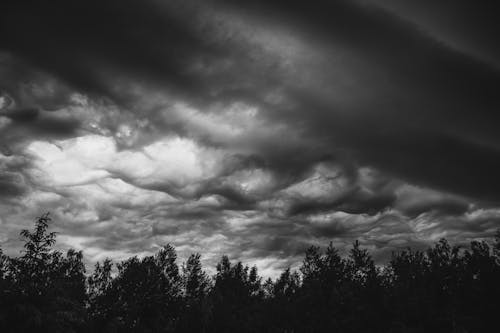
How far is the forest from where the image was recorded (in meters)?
25.6

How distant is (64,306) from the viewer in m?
25.8

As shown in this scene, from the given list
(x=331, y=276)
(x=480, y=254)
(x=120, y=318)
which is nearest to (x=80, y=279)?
(x=120, y=318)

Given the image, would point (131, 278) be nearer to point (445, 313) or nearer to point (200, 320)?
point (200, 320)

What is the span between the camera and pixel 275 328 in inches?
2258

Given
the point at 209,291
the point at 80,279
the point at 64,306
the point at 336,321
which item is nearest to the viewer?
the point at 64,306

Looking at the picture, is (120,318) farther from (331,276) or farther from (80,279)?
(331,276)

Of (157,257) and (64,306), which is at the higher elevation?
(157,257)

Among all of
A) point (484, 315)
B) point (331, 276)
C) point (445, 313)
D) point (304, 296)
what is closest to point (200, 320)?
point (304, 296)

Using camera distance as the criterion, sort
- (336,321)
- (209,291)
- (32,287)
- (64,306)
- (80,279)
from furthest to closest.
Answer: (209,291) < (80,279) < (336,321) < (64,306) < (32,287)

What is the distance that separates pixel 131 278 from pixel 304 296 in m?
40.3

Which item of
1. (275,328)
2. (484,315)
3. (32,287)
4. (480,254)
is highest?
(480,254)

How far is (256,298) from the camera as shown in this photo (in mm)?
84125

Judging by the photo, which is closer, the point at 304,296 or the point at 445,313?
the point at 445,313

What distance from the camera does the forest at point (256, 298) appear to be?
25.6 meters
